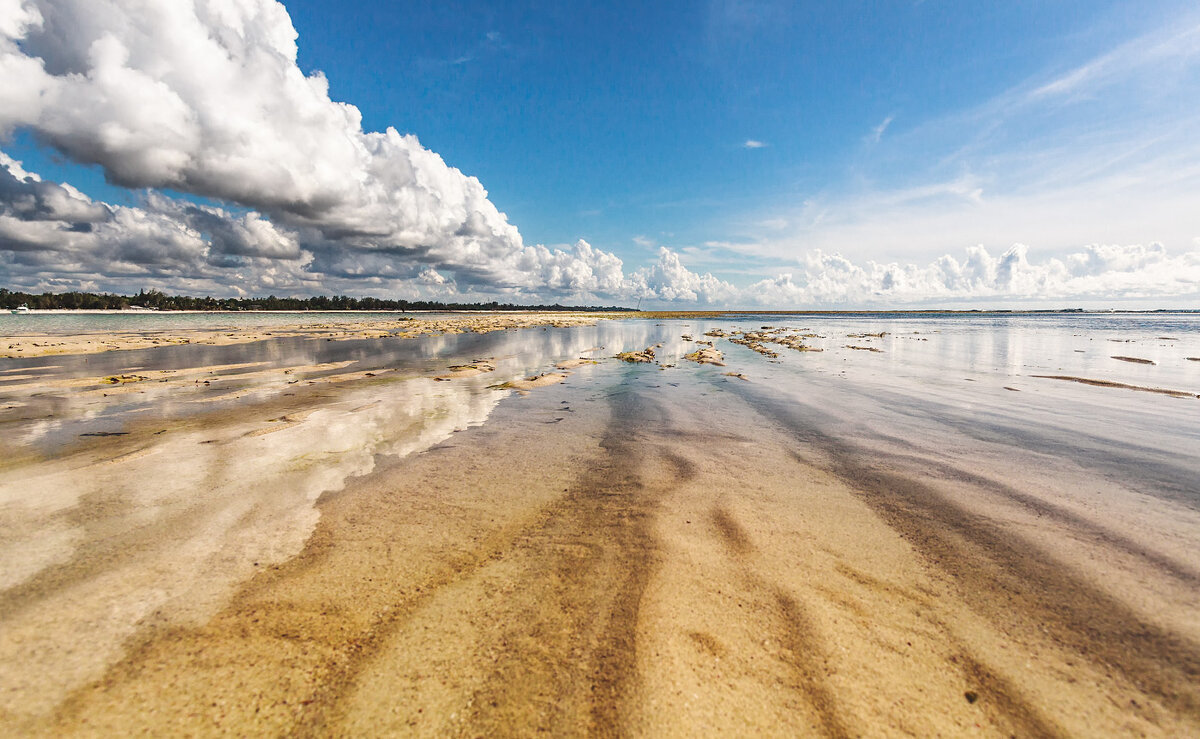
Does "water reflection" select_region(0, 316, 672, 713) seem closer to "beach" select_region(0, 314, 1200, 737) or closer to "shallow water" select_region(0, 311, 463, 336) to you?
"beach" select_region(0, 314, 1200, 737)

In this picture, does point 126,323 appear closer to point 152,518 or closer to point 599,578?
point 152,518

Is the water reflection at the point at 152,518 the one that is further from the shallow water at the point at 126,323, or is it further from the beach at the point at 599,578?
the shallow water at the point at 126,323

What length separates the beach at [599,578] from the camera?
3.01m

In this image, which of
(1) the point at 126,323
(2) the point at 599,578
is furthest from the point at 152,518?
(1) the point at 126,323

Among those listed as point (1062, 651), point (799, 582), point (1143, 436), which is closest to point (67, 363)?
point (799, 582)

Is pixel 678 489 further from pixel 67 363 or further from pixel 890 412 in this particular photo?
pixel 67 363

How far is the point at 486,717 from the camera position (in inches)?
114

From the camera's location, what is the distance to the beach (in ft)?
9.88

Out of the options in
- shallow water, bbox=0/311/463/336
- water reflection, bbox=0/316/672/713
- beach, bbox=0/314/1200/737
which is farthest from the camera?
shallow water, bbox=0/311/463/336

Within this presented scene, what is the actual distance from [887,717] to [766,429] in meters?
7.96

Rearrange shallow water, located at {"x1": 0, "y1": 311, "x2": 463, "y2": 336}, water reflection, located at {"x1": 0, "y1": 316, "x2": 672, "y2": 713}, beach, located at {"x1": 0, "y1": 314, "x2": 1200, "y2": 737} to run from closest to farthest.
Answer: beach, located at {"x1": 0, "y1": 314, "x2": 1200, "y2": 737}
water reflection, located at {"x1": 0, "y1": 316, "x2": 672, "y2": 713}
shallow water, located at {"x1": 0, "y1": 311, "x2": 463, "y2": 336}

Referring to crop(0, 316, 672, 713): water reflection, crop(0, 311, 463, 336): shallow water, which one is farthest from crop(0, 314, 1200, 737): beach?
crop(0, 311, 463, 336): shallow water

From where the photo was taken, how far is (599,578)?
4496 mm

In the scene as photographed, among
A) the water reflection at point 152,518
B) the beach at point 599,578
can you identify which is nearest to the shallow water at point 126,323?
the water reflection at point 152,518
